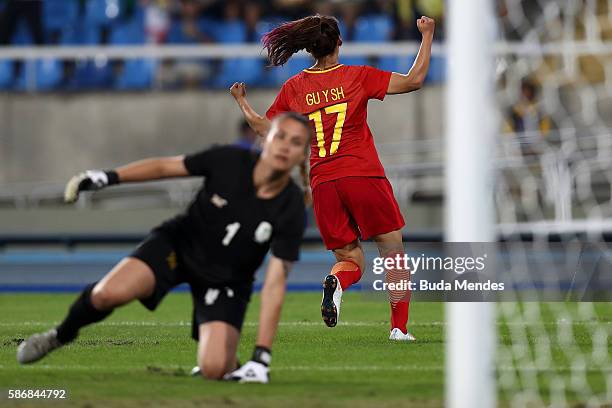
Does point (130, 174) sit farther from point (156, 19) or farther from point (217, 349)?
point (156, 19)

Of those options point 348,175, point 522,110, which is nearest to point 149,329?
point 348,175

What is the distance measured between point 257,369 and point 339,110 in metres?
2.68

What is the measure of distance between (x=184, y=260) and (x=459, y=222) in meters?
2.17

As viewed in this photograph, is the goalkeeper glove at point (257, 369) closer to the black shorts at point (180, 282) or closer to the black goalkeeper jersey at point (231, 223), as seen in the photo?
the black shorts at point (180, 282)

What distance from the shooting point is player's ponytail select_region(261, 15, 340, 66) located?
29.5ft

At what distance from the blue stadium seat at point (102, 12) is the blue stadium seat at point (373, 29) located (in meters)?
4.01

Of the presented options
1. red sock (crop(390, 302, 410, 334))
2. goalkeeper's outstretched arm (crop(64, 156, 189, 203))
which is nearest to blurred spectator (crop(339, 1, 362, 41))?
red sock (crop(390, 302, 410, 334))

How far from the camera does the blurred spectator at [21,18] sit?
2086 cm

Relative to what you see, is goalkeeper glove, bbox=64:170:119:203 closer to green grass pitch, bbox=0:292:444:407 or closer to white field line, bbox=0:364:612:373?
green grass pitch, bbox=0:292:444:407

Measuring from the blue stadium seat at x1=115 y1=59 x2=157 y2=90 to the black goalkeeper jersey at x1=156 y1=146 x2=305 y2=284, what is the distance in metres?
13.5

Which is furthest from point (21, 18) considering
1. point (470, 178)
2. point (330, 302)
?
point (470, 178)

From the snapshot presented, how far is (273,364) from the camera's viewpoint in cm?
800

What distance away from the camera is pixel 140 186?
68.9 ft

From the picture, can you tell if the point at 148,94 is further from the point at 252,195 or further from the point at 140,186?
the point at 252,195
